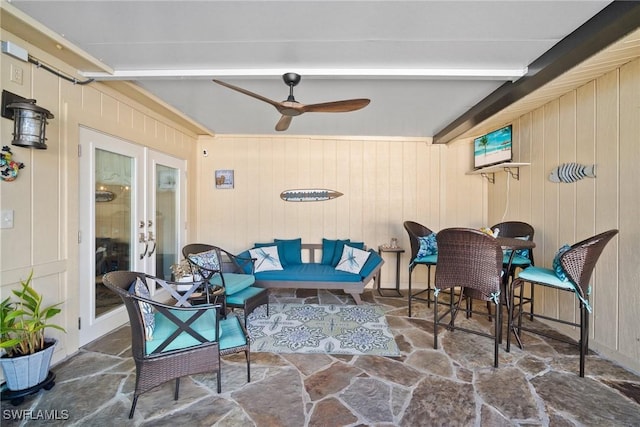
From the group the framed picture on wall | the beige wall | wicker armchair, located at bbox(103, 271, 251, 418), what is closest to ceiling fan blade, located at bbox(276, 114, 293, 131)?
the beige wall

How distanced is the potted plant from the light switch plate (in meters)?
0.42

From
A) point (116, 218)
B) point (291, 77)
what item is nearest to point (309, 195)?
point (291, 77)

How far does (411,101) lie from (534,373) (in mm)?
2916

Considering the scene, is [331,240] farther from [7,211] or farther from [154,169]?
[7,211]

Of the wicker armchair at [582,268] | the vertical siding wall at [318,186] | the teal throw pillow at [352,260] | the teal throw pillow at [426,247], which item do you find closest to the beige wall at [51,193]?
the vertical siding wall at [318,186]

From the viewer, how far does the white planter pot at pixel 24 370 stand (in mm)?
1795

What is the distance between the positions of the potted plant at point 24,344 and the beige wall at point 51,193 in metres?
0.20

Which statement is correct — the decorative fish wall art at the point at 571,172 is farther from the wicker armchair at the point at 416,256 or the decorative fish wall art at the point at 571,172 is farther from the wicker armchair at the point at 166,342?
the wicker armchair at the point at 166,342

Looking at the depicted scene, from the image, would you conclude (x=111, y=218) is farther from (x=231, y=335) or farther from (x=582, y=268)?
(x=582, y=268)

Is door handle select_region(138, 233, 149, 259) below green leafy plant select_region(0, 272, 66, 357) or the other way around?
the other way around

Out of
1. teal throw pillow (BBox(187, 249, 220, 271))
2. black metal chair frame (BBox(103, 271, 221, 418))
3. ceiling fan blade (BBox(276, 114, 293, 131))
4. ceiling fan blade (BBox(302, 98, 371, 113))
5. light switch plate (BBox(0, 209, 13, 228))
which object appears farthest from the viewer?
teal throw pillow (BBox(187, 249, 220, 271))

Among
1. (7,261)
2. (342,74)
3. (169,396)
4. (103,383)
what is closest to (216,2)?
(342,74)

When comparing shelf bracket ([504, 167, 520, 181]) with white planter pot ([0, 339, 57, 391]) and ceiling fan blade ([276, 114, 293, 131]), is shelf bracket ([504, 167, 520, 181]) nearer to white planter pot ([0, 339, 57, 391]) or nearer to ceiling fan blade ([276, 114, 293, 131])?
ceiling fan blade ([276, 114, 293, 131])

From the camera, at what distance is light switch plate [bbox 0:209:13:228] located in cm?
193
